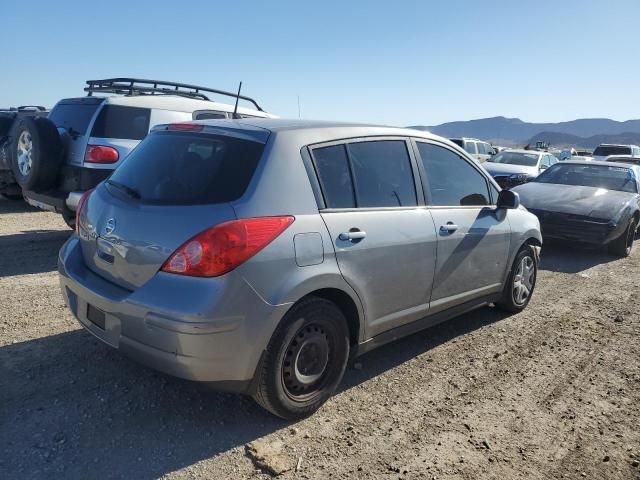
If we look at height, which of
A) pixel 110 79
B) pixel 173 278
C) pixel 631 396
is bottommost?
pixel 631 396

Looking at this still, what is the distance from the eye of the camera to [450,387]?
373 cm

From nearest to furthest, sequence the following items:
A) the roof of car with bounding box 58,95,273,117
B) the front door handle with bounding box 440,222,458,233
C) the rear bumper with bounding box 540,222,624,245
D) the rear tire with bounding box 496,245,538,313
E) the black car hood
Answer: the front door handle with bounding box 440,222,458,233
the rear tire with bounding box 496,245,538,313
the roof of car with bounding box 58,95,273,117
the rear bumper with bounding box 540,222,624,245
the black car hood

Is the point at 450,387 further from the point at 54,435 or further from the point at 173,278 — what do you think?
the point at 54,435

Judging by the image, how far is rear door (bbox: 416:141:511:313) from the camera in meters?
4.03

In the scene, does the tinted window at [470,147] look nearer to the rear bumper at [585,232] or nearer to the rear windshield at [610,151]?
the rear windshield at [610,151]

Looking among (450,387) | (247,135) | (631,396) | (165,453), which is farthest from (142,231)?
(631,396)

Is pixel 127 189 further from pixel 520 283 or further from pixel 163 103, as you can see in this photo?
pixel 163 103

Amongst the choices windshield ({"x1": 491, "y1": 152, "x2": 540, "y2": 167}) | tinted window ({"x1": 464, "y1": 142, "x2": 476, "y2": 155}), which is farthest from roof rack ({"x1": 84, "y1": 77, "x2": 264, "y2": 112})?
tinted window ({"x1": 464, "y1": 142, "x2": 476, "y2": 155})

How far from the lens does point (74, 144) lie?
6535 mm

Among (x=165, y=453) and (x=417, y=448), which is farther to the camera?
(x=417, y=448)

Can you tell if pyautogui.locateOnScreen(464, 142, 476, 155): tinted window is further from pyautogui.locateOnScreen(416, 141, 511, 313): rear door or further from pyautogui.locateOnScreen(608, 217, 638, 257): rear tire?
pyautogui.locateOnScreen(416, 141, 511, 313): rear door

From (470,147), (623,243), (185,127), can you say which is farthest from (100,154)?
(470,147)

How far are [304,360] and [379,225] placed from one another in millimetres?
996

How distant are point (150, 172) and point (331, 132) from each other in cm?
119
